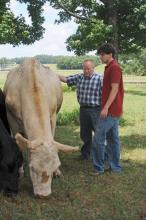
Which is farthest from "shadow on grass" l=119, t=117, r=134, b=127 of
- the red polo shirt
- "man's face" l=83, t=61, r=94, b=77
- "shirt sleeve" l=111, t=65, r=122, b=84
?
"shirt sleeve" l=111, t=65, r=122, b=84

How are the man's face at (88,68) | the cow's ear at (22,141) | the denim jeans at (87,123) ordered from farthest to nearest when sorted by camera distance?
the denim jeans at (87,123) → the man's face at (88,68) → the cow's ear at (22,141)

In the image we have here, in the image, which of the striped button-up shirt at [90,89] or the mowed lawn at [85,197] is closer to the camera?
the mowed lawn at [85,197]

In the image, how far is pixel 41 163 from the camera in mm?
7793

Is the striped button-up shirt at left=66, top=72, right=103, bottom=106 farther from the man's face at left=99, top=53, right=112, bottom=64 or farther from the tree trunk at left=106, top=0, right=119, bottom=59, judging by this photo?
the tree trunk at left=106, top=0, right=119, bottom=59

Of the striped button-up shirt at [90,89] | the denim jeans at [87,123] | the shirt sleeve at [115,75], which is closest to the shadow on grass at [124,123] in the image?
the denim jeans at [87,123]

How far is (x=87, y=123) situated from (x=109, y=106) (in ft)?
5.01

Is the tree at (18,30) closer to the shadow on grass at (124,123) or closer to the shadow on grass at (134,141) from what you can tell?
the shadow on grass at (124,123)

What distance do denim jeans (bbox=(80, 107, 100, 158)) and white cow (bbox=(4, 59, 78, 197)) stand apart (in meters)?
0.66

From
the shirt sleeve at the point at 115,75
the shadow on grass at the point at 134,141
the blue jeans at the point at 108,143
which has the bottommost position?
the shadow on grass at the point at 134,141

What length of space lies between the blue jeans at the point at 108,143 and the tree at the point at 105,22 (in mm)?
21296

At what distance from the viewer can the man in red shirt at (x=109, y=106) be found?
9.06 m

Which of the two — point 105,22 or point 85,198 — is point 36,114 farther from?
point 105,22

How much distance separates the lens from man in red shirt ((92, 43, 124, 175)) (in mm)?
9062

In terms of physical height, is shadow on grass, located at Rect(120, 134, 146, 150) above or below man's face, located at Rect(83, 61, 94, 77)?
below
